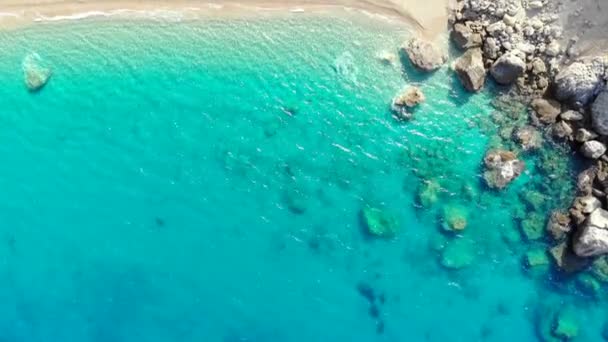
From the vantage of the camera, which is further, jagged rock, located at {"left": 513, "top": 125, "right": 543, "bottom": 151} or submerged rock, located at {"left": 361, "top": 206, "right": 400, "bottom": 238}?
submerged rock, located at {"left": 361, "top": 206, "right": 400, "bottom": 238}

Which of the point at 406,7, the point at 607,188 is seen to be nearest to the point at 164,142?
the point at 406,7

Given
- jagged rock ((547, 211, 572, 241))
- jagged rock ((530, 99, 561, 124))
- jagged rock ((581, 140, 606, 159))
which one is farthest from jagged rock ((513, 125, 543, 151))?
jagged rock ((547, 211, 572, 241))

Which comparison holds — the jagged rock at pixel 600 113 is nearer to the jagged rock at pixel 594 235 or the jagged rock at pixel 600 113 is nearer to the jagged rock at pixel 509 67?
the jagged rock at pixel 509 67

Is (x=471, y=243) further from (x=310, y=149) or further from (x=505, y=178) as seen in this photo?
(x=310, y=149)

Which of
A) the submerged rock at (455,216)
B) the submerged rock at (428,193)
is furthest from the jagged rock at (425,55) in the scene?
the submerged rock at (455,216)

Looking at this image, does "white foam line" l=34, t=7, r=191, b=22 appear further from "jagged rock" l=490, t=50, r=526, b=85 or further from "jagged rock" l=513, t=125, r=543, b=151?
"jagged rock" l=513, t=125, r=543, b=151

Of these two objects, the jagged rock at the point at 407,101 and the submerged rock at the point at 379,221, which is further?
the submerged rock at the point at 379,221
